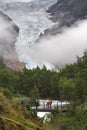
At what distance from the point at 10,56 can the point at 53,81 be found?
101 meters

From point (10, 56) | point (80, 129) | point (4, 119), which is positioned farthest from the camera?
point (10, 56)

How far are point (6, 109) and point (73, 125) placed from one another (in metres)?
14.1

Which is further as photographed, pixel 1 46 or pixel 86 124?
pixel 1 46

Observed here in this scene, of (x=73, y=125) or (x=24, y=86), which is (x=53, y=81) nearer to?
(x=24, y=86)

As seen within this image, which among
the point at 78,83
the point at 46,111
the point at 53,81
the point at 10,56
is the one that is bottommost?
the point at 46,111

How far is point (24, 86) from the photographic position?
82.5 metres

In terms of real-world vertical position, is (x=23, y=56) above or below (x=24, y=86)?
above

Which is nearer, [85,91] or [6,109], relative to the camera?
[6,109]

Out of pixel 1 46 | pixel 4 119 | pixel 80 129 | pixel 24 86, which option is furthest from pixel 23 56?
pixel 4 119

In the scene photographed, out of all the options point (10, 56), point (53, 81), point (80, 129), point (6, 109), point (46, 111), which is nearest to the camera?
point (6, 109)

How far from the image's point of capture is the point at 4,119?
19.4m

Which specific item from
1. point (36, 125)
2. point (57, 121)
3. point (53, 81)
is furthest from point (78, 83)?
point (53, 81)

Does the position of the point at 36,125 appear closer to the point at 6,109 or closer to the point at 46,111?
the point at 6,109

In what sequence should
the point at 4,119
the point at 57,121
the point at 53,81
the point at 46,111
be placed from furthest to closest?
the point at 53,81, the point at 46,111, the point at 57,121, the point at 4,119
